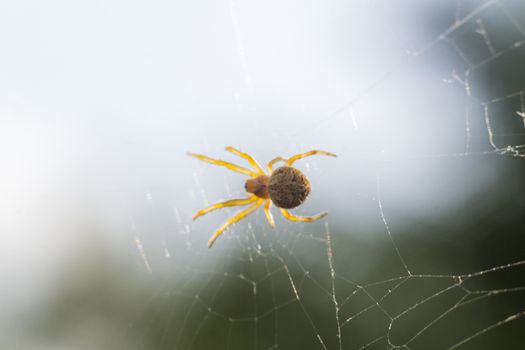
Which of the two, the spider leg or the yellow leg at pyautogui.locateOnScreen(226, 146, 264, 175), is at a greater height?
the yellow leg at pyautogui.locateOnScreen(226, 146, 264, 175)

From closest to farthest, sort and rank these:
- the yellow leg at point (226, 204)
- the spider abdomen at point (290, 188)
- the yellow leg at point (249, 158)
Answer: the spider abdomen at point (290, 188), the yellow leg at point (249, 158), the yellow leg at point (226, 204)

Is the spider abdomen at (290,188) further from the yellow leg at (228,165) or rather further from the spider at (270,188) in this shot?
the yellow leg at (228,165)

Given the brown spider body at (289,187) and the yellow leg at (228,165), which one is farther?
the yellow leg at (228,165)

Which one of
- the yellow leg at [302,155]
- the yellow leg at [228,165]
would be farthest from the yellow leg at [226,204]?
the yellow leg at [302,155]

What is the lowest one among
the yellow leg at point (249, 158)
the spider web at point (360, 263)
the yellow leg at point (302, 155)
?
the spider web at point (360, 263)

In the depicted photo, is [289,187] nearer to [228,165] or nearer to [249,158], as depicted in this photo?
[249,158]

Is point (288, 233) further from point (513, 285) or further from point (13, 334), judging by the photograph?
point (13, 334)

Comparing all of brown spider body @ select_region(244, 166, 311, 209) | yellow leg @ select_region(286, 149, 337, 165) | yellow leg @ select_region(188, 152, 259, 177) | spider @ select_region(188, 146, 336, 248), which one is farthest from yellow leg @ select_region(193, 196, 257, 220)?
yellow leg @ select_region(286, 149, 337, 165)

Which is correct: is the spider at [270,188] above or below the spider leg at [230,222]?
above

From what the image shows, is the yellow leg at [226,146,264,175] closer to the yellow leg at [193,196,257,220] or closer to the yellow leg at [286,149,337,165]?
the yellow leg at [193,196,257,220]

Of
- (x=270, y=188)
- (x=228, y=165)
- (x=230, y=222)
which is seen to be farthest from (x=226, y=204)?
(x=270, y=188)
